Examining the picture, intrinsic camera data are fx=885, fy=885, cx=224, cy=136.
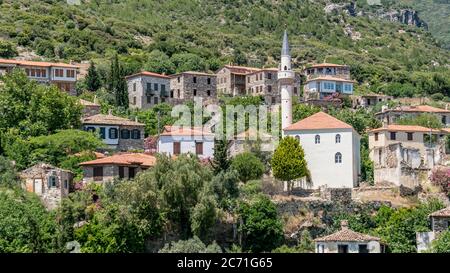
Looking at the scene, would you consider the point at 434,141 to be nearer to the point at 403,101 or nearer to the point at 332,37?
the point at 403,101

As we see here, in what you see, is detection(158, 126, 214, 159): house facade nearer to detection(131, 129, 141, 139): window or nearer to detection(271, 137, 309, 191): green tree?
detection(131, 129, 141, 139): window

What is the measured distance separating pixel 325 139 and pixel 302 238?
9.67 m

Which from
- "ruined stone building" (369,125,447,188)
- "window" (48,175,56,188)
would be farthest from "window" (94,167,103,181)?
"ruined stone building" (369,125,447,188)

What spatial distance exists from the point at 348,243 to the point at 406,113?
→ 35282 millimetres

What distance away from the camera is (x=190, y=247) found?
124ft

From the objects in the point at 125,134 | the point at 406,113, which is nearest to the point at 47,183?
the point at 125,134

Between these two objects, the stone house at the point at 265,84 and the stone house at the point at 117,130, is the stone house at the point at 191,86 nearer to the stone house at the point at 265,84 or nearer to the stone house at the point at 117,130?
the stone house at the point at 265,84

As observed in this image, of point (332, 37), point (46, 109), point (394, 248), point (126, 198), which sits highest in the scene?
point (332, 37)

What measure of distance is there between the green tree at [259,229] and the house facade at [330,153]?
825cm

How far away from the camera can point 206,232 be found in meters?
41.5

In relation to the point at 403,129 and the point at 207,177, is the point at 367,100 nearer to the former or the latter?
the point at 403,129

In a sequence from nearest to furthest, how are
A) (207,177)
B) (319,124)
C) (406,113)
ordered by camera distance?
(207,177), (319,124), (406,113)
